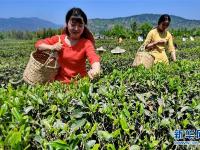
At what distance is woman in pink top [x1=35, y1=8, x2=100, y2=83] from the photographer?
192 inches

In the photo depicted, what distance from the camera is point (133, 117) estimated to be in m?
3.24

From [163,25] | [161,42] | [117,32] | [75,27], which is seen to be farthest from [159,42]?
[117,32]

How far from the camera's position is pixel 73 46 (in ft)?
16.5

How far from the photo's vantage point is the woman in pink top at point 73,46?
16.0ft

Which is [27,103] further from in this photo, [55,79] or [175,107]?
[55,79]

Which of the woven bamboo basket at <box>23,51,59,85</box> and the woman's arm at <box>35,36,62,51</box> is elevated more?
the woman's arm at <box>35,36,62,51</box>

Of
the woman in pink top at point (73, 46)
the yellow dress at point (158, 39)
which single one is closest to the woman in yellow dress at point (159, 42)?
the yellow dress at point (158, 39)

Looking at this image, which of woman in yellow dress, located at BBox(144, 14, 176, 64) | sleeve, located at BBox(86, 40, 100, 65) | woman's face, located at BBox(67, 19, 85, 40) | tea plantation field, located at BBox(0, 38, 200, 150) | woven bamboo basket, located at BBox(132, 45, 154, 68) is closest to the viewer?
tea plantation field, located at BBox(0, 38, 200, 150)

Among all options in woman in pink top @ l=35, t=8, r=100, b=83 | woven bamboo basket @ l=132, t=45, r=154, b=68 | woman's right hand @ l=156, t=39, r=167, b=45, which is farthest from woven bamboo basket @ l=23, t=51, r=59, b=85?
woman's right hand @ l=156, t=39, r=167, b=45

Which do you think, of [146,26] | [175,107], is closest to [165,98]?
[175,107]

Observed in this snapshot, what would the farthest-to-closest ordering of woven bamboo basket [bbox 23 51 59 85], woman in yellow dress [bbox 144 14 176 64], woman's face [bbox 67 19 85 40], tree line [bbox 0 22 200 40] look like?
tree line [bbox 0 22 200 40], woman in yellow dress [bbox 144 14 176 64], woven bamboo basket [bbox 23 51 59 85], woman's face [bbox 67 19 85 40]

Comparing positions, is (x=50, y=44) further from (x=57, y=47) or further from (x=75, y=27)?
(x=75, y=27)

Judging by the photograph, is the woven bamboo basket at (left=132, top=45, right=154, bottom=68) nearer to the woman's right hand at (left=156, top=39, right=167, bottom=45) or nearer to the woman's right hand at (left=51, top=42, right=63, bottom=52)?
the woman's right hand at (left=156, top=39, right=167, bottom=45)

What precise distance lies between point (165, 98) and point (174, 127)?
69 centimetres
